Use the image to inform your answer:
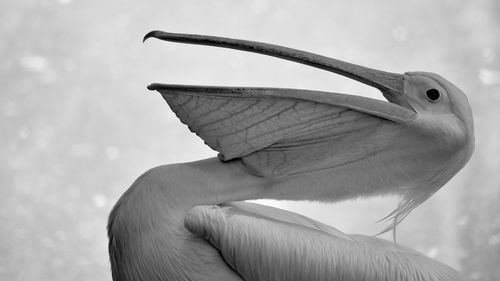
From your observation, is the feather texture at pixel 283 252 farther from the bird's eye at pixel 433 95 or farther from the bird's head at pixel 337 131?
the bird's eye at pixel 433 95

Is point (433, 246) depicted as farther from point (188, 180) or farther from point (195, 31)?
point (188, 180)

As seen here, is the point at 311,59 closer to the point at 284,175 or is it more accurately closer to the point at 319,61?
the point at 319,61

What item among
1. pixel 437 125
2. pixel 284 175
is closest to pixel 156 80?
pixel 284 175

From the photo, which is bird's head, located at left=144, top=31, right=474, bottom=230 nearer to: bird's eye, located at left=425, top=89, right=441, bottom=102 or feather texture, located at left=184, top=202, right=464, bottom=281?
bird's eye, located at left=425, top=89, right=441, bottom=102

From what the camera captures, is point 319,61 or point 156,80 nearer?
point 319,61

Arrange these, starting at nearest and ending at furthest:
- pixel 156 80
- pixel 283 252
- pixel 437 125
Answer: pixel 283 252 < pixel 437 125 < pixel 156 80

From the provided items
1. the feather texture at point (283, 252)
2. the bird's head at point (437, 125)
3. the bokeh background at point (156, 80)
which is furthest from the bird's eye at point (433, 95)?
the bokeh background at point (156, 80)

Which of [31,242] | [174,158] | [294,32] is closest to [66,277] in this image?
[31,242]
